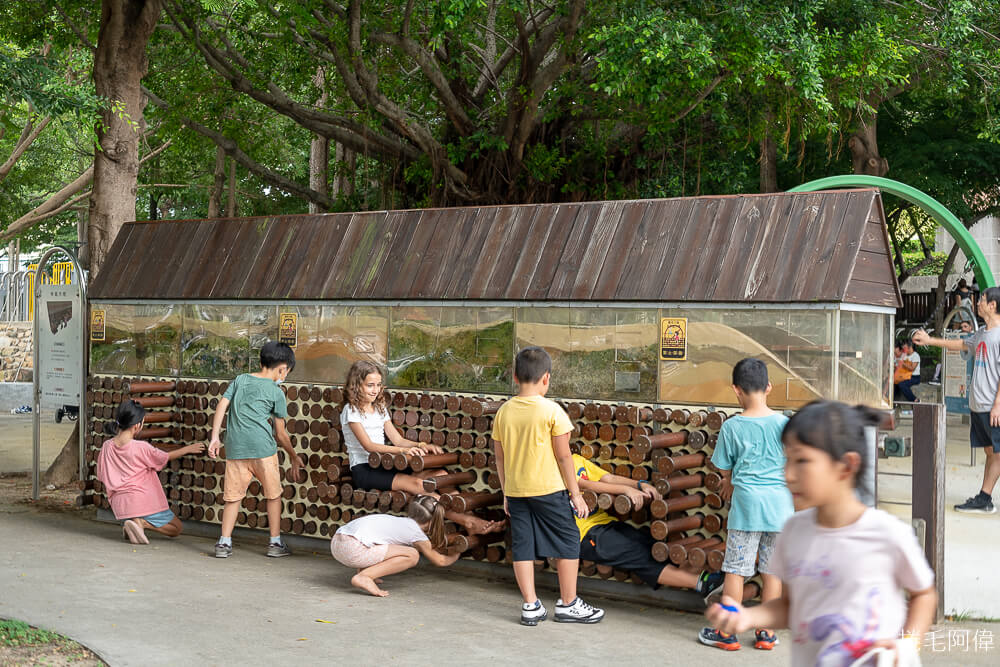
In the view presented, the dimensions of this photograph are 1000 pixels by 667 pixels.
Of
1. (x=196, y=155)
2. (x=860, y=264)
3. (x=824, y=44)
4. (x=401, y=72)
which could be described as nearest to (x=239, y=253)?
(x=860, y=264)

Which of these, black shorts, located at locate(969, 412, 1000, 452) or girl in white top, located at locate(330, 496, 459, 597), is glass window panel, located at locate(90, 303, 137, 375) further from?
black shorts, located at locate(969, 412, 1000, 452)

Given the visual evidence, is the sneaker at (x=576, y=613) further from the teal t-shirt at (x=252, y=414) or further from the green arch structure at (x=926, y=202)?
the green arch structure at (x=926, y=202)

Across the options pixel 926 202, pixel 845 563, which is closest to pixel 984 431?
pixel 926 202

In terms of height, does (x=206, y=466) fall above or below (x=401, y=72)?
below

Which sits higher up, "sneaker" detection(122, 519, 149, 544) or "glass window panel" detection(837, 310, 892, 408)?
"glass window panel" detection(837, 310, 892, 408)

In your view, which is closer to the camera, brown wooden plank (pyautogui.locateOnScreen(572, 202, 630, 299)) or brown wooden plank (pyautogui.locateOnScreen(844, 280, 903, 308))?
brown wooden plank (pyautogui.locateOnScreen(844, 280, 903, 308))

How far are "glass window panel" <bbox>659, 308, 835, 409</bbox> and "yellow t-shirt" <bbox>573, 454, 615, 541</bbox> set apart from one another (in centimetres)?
66

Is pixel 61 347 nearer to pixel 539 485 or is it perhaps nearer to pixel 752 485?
pixel 539 485

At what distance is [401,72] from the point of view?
16.6 m

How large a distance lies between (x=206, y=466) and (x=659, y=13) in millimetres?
6520

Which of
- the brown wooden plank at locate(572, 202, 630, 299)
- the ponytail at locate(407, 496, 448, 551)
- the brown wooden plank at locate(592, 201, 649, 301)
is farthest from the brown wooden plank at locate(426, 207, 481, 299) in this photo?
the ponytail at locate(407, 496, 448, 551)

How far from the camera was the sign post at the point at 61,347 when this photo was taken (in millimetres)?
9797

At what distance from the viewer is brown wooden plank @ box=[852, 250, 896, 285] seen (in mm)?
6242

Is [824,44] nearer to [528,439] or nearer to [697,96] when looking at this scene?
[697,96]
